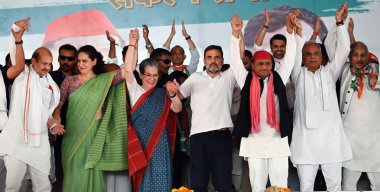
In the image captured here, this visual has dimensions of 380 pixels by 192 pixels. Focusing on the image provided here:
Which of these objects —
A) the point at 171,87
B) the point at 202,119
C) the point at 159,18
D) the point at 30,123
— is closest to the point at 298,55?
the point at 202,119

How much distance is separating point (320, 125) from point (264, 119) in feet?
1.64

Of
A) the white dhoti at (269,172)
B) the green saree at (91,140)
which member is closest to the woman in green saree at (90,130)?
the green saree at (91,140)

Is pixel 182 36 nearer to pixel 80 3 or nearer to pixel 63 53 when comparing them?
pixel 80 3

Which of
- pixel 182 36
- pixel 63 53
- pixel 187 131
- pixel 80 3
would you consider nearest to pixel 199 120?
pixel 187 131

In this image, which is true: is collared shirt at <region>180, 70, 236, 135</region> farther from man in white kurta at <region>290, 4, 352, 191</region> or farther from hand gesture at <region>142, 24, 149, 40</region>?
hand gesture at <region>142, 24, 149, 40</region>

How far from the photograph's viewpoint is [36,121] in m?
5.10

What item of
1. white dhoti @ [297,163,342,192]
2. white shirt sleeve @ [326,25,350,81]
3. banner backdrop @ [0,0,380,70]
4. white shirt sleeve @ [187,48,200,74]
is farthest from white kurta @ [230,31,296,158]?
banner backdrop @ [0,0,380,70]

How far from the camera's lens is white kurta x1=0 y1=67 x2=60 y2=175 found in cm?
504

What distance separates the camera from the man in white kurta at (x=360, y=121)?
5.43 m

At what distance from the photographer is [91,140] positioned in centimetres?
532

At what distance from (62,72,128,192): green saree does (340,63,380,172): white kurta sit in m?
1.85

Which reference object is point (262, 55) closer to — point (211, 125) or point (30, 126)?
point (211, 125)

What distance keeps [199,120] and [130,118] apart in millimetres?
582

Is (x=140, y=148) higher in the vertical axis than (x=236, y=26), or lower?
lower
